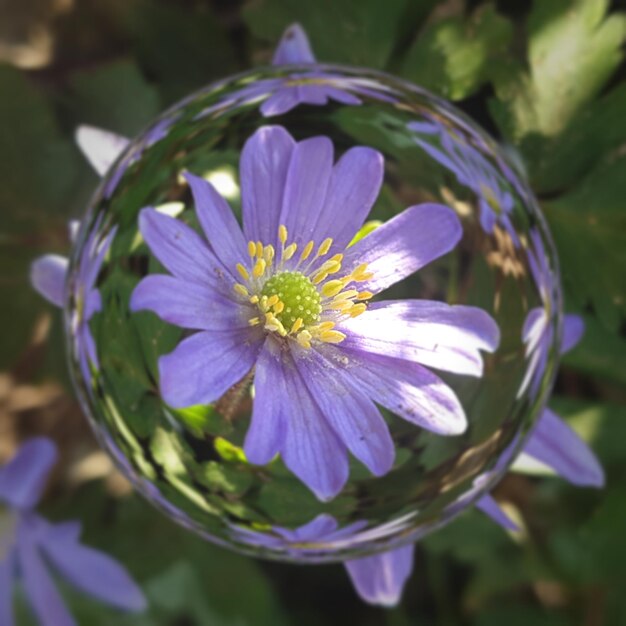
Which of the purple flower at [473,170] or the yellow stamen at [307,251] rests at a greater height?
the purple flower at [473,170]

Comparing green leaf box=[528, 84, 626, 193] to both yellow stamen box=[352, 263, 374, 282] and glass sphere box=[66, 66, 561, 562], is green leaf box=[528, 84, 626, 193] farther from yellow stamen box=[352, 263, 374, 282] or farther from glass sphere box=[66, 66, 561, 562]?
yellow stamen box=[352, 263, 374, 282]

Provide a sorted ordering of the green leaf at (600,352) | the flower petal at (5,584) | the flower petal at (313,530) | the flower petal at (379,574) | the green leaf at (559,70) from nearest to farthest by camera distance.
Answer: the flower petal at (313,530) < the flower petal at (379,574) < the green leaf at (559,70) < the green leaf at (600,352) < the flower petal at (5,584)

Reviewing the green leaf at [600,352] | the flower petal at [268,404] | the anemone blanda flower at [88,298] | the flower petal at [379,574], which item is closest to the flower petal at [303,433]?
the flower petal at [268,404]

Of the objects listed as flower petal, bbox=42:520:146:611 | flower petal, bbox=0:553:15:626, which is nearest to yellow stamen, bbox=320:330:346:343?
flower petal, bbox=42:520:146:611

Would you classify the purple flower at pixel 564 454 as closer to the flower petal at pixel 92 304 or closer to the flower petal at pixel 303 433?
the flower petal at pixel 303 433

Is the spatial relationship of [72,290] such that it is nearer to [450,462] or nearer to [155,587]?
[450,462]

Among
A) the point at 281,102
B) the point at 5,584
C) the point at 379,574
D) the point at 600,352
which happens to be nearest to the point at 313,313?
the point at 281,102

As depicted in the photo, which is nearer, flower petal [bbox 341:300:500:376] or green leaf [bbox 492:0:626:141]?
flower petal [bbox 341:300:500:376]

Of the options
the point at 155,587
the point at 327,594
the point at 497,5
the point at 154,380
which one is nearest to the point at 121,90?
the point at 497,5
